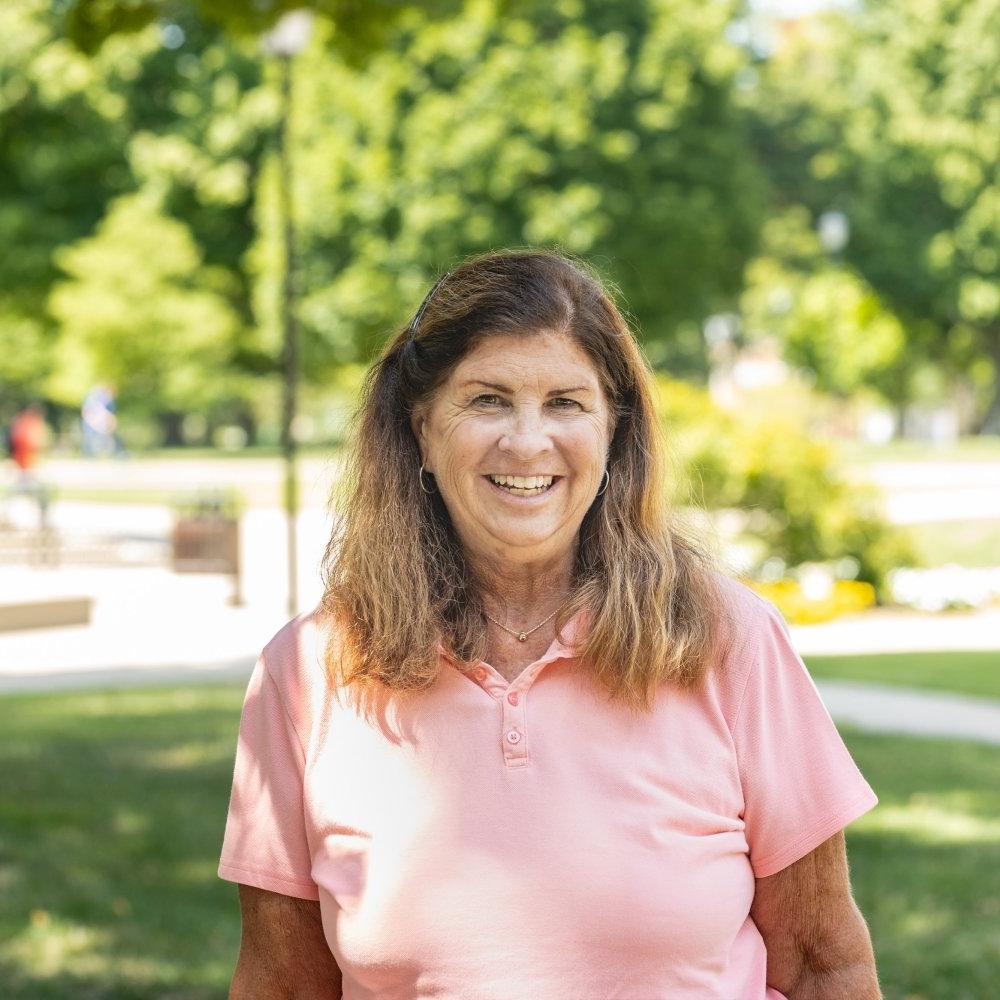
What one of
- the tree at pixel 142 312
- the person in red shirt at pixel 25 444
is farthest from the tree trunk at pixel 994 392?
the person in red shirt at pixel 25 444

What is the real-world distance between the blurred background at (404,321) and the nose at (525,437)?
14.0 inches

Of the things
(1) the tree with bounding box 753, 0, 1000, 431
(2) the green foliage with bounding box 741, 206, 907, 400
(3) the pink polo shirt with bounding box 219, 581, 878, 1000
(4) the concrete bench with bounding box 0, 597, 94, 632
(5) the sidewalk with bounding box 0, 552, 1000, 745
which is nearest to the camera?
(3) the pink polo shirt with bounding box 219, 581, 878, 1000

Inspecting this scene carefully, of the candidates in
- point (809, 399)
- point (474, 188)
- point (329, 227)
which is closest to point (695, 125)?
point (474, 188)

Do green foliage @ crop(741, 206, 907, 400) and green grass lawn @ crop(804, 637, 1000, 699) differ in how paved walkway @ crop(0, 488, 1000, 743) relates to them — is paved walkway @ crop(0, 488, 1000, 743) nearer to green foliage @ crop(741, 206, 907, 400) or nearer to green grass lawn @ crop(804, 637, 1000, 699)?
green grass lawn @ crop(804, 637, 1000, 699)

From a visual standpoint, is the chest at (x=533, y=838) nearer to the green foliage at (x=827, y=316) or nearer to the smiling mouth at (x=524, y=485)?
the smiling mouth at (x=524, y=485)

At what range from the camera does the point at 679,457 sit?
2.59 m

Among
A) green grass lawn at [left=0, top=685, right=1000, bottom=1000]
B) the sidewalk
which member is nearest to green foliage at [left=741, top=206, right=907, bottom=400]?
the sidewalk

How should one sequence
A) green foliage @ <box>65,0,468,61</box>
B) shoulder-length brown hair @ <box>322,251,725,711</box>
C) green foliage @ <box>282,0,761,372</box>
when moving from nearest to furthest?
shoulder-length brown hair @ <box>322,251,725,711</box>
green foliage @ <box>65,0,468,61</box>
green foliage @ <box>282,0,761,372</box>

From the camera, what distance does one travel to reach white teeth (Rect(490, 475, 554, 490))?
90.9 inches

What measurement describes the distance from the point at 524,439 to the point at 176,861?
4.51 metres

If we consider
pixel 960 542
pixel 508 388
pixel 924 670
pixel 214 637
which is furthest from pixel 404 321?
pixel 960 542

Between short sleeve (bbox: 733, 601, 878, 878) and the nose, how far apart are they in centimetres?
41

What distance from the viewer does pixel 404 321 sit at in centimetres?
251

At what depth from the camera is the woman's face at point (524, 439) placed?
7.52 ft
